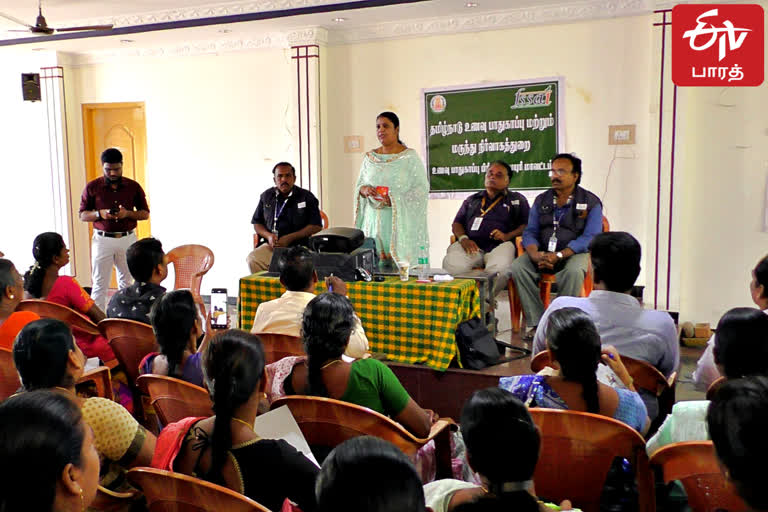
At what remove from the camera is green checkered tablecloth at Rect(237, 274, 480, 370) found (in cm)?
363

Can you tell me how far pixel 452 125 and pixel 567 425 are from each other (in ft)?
16.2

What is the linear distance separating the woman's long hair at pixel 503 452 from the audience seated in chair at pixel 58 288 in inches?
102

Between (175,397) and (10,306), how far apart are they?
1255 mm

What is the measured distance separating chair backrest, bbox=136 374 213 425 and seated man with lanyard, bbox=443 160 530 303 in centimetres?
294

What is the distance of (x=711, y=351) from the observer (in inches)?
94.7

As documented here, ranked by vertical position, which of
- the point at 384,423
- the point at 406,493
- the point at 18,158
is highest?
the point at 18,158

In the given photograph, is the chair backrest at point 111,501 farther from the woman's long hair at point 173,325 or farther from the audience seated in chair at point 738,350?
the audience seated in chair at point 738,350

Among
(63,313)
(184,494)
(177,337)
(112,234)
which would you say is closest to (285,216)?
(112,234)

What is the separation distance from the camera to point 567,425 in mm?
1820

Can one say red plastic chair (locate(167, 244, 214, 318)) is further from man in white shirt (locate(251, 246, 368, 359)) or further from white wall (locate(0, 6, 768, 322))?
man in white shirt (locate(251, 246, 368, 359))

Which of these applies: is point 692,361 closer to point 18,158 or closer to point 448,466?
point 448,466

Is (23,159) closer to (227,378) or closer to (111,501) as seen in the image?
(111,501)

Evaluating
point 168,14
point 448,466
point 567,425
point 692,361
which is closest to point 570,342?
point 567,425

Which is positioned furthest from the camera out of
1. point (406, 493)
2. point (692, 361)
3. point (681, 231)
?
point (681, 231)
